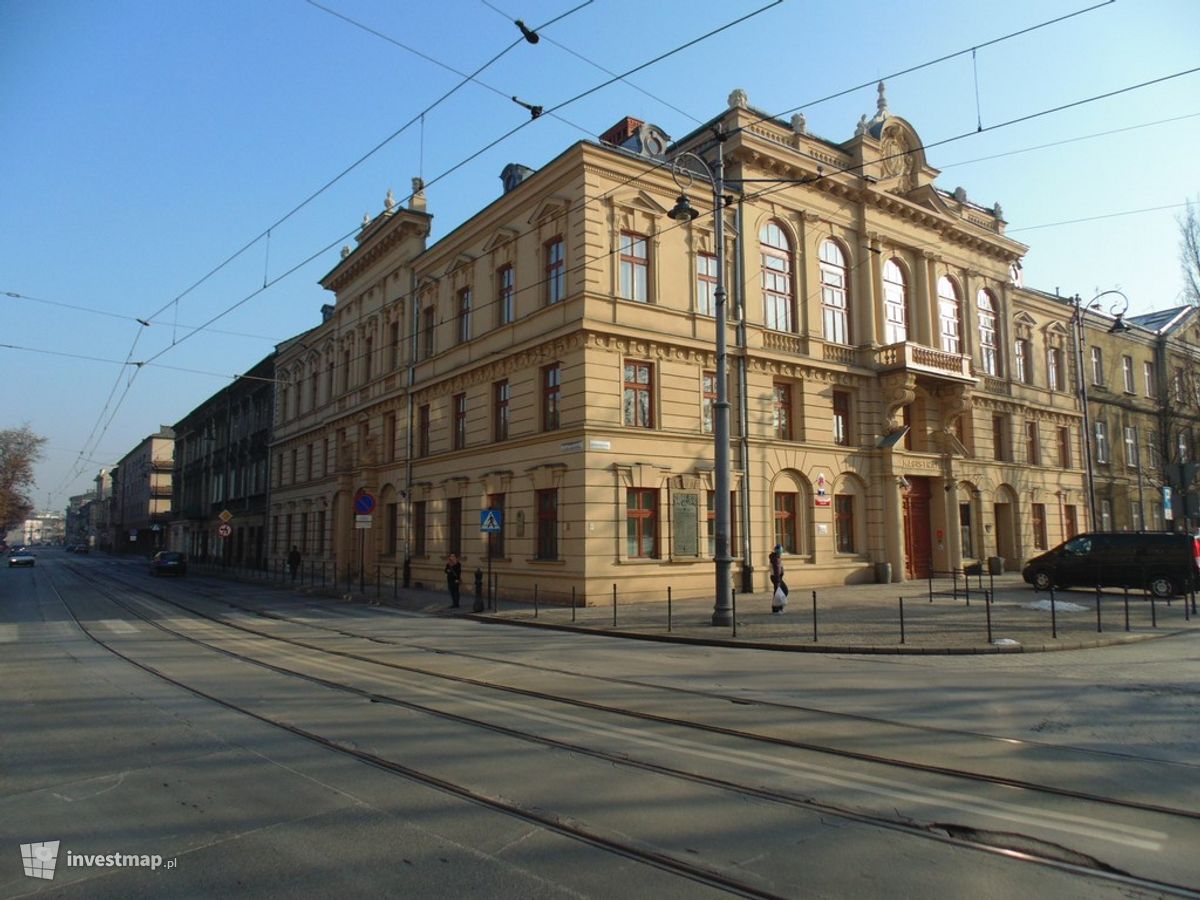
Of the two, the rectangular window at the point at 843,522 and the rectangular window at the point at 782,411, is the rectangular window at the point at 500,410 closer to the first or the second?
the rectangular window at the point at 782,411

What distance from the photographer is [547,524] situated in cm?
2284

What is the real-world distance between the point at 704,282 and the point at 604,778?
67.4 feet

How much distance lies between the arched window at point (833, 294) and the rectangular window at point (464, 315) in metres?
13.1

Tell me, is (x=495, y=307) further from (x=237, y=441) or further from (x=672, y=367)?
(x=237, y=441)

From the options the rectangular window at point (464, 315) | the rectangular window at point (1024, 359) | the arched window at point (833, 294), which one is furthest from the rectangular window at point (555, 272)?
the rectangular window at point (1024, 359)

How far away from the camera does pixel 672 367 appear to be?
23.3m

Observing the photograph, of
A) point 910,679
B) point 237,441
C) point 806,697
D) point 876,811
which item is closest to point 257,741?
point 876,811

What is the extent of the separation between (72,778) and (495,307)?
21.6m

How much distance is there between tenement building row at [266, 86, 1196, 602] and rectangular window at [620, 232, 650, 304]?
0.09 m

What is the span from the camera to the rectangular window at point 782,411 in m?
25.9

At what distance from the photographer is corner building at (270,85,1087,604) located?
73.1ft

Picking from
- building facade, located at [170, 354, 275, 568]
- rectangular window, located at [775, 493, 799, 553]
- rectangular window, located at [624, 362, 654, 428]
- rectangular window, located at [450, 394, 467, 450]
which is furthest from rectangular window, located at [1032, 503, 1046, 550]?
building facade, located at [170, 354, 275, 568]

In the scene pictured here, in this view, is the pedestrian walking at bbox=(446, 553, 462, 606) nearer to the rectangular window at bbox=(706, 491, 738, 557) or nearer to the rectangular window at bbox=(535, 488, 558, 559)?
the rectangular window at bbox=(535, 488, 558, 559)

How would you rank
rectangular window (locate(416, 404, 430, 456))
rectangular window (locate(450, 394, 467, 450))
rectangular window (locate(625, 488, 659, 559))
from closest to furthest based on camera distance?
rectangular window (locate(625, 488, 659, 559)), rectangular window (locate(450, 394, 467, 450)), rectangular window (locate(416, 404, 430, 456))
